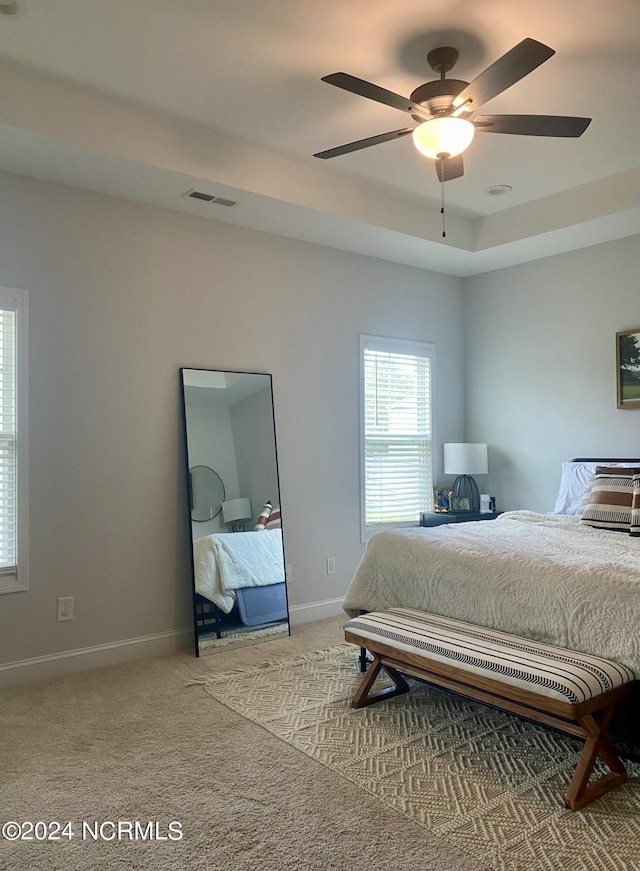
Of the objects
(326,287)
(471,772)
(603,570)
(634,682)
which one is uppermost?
(326,287)

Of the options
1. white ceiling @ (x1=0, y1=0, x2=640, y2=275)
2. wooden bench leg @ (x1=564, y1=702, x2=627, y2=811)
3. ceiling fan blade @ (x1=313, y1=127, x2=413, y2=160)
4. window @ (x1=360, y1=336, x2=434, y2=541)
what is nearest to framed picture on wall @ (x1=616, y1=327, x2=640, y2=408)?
white ceiling @ (x1=0, y1=0, x2=640, y2=275)

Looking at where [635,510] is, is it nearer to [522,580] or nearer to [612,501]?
[612,501]

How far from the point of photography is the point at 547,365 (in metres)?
5.13

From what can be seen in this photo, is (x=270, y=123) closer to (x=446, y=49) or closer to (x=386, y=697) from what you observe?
(x=446, y=49)

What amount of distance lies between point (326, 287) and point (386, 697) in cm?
284

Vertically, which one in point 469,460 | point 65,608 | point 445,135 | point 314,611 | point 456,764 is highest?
point 445,135

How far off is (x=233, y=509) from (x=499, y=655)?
2.11 meters

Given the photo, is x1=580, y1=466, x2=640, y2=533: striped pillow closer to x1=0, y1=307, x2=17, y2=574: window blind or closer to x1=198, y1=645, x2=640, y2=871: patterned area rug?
x1=198, y1=645, x2=640, y2=871: patterned area rug

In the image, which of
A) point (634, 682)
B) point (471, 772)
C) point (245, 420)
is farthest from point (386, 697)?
point (245, 420)

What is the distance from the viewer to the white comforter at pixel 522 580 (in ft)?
8.32

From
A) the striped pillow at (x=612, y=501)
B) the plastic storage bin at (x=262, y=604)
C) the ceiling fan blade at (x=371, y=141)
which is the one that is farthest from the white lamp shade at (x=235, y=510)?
the ceiling fan blade at (x=371, y=141)

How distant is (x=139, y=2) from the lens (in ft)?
8.31

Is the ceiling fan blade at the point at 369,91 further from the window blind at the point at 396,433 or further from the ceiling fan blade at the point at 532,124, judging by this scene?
the window blind at the point at 396,433

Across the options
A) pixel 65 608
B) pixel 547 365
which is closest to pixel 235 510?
pixel 65 608
